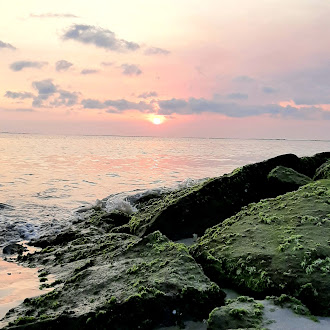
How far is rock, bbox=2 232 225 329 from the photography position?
384 cm

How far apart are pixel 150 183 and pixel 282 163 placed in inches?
487

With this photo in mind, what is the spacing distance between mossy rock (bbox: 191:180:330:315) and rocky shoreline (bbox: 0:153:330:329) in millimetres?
12

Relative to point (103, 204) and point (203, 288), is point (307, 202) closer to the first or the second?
point (203, 288)

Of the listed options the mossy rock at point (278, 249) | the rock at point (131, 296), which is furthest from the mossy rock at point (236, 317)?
the mossy rock at point (278, 249)

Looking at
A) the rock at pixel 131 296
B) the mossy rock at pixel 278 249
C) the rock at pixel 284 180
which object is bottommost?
the rock at pixel 131 296

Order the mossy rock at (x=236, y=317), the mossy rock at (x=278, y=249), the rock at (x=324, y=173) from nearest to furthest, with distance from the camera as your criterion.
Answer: the mossy rock at (x=236, y=317), the mossy rock at (x=278, y=249), the rock at (x=324, y=173)

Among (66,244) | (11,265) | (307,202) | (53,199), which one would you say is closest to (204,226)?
(307,202)

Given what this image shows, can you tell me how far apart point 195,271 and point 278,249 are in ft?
3.69

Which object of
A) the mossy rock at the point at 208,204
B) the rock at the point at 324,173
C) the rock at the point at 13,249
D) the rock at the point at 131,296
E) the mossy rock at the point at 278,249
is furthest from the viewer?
the rock at the point at 324,173

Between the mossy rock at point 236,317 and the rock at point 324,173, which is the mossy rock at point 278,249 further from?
the rock at point 324,173

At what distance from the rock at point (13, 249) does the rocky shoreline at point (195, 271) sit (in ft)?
2.10

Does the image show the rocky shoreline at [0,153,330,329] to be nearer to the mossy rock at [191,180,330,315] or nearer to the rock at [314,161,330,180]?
the mossy rock at [191,180,330,315]

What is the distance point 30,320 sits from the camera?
3.86 metres

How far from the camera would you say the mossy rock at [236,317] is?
3.58 m
